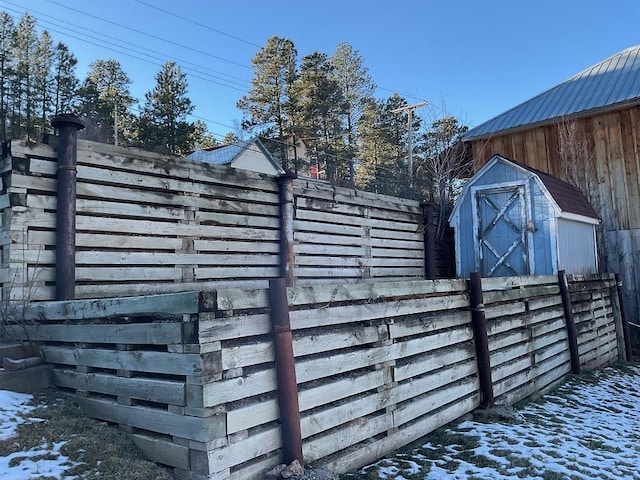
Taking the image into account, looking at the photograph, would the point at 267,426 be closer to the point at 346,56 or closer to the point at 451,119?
the point at 451,119

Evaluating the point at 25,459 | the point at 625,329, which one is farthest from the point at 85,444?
the point at 625,329

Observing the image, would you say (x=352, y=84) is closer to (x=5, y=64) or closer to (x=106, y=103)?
Result: (x=106, y=103)

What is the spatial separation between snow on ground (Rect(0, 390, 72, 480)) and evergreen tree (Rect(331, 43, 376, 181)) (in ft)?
98.0

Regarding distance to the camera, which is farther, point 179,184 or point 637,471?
point 179,184

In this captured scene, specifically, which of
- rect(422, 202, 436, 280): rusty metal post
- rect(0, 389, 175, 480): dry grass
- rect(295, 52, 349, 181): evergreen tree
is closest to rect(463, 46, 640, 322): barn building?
rect(422, 202, 436, 280): rusty metal post

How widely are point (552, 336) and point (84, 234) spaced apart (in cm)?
619

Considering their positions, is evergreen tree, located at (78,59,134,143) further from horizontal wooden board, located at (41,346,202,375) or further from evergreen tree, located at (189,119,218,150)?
horizontal wooden board, located at (41,346,202,375)

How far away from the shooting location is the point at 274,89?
30422mm

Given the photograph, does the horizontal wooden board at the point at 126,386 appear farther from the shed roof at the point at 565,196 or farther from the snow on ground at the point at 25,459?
the shed roof at the point at 565,196

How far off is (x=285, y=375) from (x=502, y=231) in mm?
7070

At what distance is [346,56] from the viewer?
3281 cm

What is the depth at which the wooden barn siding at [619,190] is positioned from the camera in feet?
37.0

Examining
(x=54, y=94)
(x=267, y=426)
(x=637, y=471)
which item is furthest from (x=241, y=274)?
(x=54, y=94)

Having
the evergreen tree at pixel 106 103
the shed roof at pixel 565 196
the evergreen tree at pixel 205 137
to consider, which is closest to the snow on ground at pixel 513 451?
the shed roof at pixel 565 196
